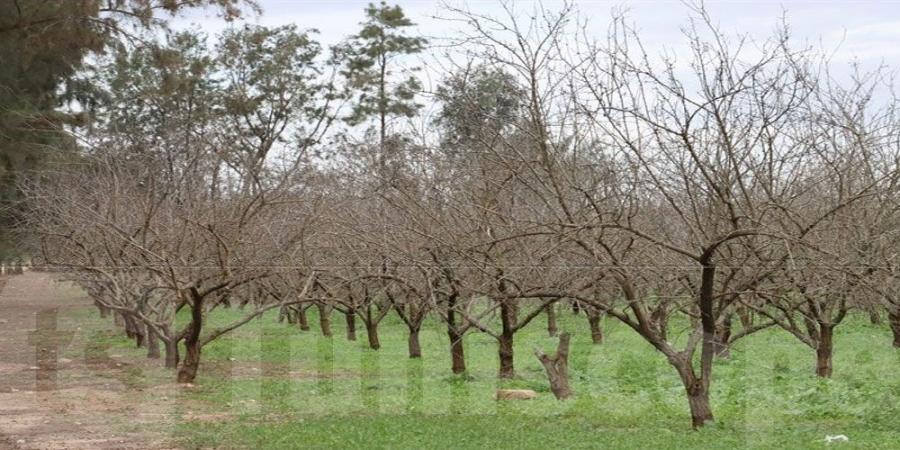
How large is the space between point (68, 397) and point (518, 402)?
5797 mm

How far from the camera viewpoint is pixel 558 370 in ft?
45.3

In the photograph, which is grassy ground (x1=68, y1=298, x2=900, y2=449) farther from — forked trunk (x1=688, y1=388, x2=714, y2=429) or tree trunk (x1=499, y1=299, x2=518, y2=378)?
tree trunk (x1=499, y1=299, x2=518, y2=378)

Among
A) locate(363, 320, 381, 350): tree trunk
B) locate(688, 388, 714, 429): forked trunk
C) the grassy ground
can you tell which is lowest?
the grassy ground

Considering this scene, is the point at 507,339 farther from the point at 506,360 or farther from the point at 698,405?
the point at 698,405

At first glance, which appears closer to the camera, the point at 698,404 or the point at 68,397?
the point at 698,404

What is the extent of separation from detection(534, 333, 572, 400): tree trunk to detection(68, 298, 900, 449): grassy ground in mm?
196

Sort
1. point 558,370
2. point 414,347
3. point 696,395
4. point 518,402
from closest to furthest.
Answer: point 696,395 < point 518,402 < point 558,370 < point 414,347

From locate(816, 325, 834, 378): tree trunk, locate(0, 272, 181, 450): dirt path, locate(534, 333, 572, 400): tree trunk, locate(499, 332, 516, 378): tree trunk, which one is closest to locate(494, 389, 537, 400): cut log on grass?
locate(534, 333, 572, 400): tree trunk

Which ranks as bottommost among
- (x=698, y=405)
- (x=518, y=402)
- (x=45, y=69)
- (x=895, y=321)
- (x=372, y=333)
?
(x=518, y=402)

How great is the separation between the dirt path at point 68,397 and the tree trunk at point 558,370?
4484mm

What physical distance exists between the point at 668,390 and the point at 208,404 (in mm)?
5914

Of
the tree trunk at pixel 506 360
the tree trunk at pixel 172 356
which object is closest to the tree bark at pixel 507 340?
the tree trunk at pixel 506 360

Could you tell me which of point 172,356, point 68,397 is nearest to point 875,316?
point 172,356

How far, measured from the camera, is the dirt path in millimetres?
10625
